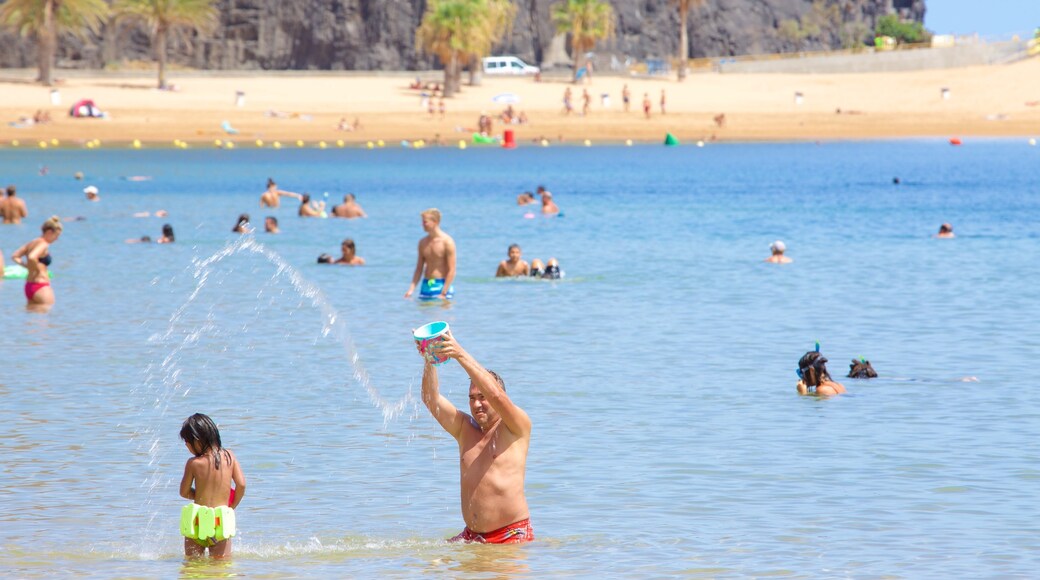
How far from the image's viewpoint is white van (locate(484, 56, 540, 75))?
110m

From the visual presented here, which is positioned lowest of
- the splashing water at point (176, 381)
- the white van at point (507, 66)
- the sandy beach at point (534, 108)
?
the splashing water at point (176, 381)

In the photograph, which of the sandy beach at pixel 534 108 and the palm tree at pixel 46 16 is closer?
the sandy beach at pixel 534 108

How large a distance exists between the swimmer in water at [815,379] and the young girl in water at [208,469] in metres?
8.82

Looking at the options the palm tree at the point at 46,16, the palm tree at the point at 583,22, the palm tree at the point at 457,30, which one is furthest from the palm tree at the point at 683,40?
the palm tree at the point at 46,16

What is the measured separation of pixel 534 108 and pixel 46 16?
27481 millimetres

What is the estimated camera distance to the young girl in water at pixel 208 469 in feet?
31.2

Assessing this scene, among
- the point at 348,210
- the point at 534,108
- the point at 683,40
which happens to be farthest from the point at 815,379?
the point at 683,40

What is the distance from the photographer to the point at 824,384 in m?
17.3

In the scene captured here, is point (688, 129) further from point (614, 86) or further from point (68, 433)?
point (68, 433)

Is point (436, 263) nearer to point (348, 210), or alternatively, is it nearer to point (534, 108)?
point (348, 210)

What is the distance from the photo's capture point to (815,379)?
17250 mm

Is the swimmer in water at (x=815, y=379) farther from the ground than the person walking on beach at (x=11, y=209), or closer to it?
closer to it

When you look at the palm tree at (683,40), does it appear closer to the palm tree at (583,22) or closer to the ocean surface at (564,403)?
the palm tree at (583,22)

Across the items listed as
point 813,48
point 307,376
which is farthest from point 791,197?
point 813,48
